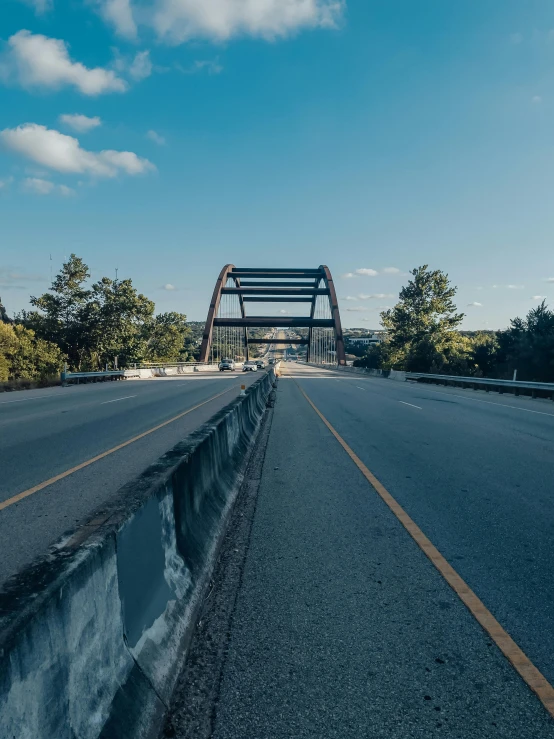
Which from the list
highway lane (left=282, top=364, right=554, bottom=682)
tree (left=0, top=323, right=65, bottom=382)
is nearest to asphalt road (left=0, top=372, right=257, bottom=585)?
highway lane (left=282, top=364, right=554, bottom=682)

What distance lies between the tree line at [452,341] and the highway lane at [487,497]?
27014mm

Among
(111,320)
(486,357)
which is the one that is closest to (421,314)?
(486,357)

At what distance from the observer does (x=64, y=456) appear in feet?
28.5

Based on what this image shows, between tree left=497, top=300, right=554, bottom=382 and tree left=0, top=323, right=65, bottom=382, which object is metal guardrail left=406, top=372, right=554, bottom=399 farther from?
tree left=0, top=323, right=65, bottom=382

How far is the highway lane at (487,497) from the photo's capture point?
357 centimetres

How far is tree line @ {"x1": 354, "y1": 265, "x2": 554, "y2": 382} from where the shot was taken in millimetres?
38219

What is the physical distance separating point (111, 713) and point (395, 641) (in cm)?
177

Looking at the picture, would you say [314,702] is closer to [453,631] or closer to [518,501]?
[453,631]

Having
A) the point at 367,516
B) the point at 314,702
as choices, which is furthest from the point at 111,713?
the point at 367,516

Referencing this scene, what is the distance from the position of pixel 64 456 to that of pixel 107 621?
23.6ft

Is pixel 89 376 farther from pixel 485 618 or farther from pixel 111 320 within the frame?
pixel 485 618

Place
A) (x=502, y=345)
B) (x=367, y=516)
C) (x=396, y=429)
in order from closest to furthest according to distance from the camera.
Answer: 1. (x=367, y=516)
2. (x=396, y=429)
3. (x=502, y=345)

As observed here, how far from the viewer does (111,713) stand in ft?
6.57

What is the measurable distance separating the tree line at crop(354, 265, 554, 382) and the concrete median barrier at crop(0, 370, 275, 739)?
37800 mm
